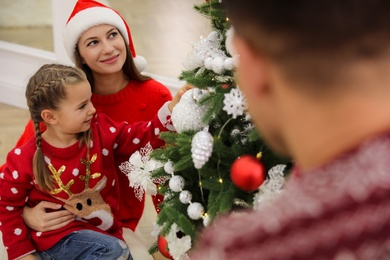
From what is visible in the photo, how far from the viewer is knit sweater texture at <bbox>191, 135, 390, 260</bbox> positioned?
55 centimetres

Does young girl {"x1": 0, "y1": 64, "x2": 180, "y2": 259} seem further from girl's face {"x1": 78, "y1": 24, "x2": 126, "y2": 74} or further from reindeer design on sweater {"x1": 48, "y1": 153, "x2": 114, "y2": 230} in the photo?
girl's face {"x1": 78, "y1": 24, "x2": 126, "y2": 74}

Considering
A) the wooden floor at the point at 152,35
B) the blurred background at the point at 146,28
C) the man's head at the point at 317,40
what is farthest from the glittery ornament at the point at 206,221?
the blurred background at the point at 146,28

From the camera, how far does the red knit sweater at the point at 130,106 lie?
2189 mm

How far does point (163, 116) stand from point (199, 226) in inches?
20.7

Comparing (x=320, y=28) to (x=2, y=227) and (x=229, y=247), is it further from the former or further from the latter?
(x=2, y=227)

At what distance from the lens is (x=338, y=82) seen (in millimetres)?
566

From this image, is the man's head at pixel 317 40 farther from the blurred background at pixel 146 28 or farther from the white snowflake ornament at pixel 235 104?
the blurred background at pixel 146 28

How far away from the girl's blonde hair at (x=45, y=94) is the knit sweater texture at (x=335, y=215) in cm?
136

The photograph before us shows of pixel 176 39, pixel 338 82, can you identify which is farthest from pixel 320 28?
pixel 176 39

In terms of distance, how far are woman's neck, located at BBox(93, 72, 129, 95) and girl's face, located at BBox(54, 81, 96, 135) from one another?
290 mm

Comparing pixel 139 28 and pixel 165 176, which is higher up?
pixel 139 28

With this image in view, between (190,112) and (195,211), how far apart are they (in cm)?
26

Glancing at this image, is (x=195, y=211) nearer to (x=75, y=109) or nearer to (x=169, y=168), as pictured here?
(x=169, y=168)

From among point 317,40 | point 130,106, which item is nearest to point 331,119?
point 317,40
